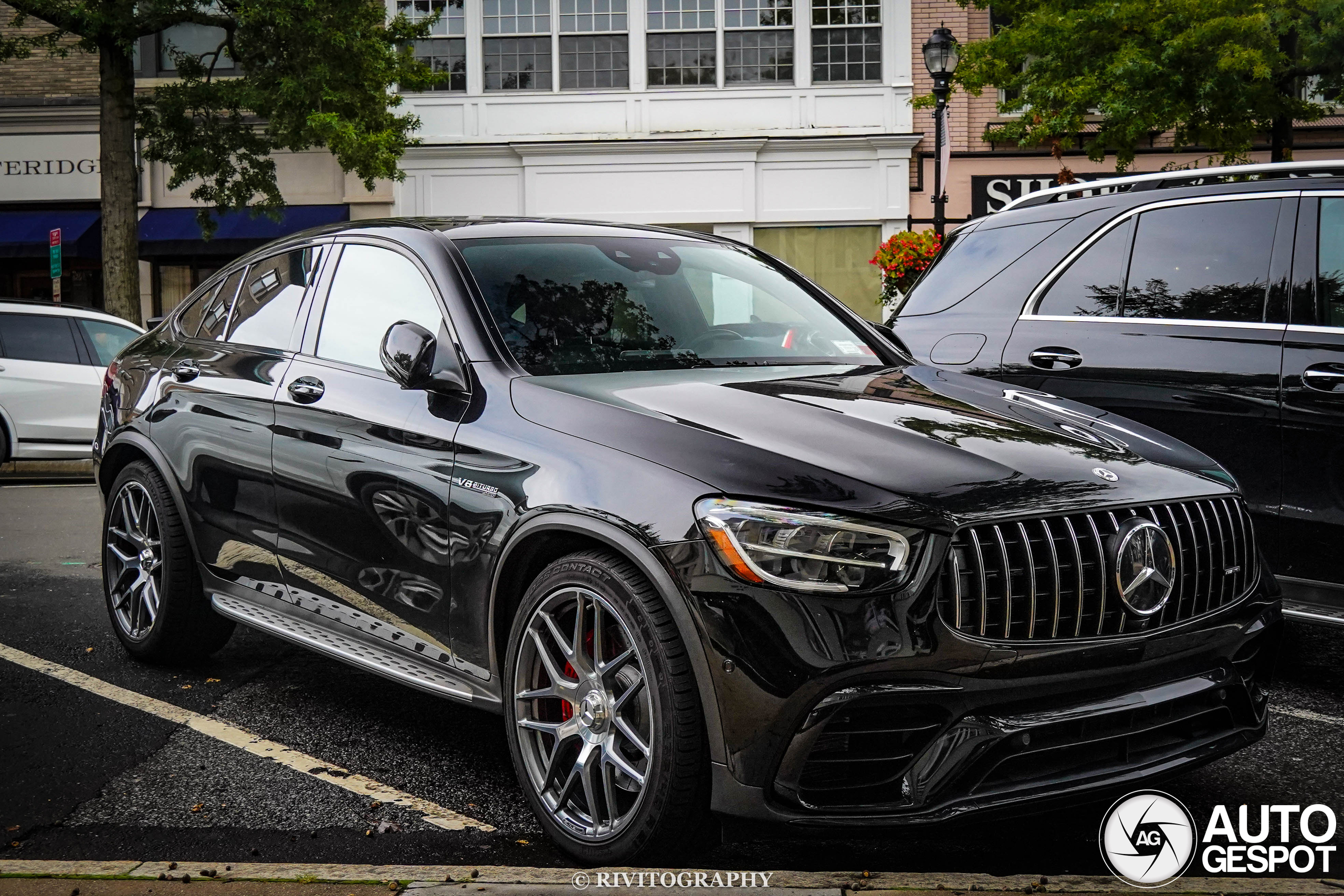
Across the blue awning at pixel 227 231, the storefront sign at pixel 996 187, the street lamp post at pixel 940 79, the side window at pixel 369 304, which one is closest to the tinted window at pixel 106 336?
the blue awning at pixel 227 231

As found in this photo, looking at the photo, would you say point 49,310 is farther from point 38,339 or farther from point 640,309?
point 640,309

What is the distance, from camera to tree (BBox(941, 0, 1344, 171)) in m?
15.7

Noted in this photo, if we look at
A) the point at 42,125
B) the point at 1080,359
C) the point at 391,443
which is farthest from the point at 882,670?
the point at 42,125

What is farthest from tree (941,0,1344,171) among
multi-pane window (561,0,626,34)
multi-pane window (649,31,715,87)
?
multi-pane window (561,0,626,34)

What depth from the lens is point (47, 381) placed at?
13.1 m

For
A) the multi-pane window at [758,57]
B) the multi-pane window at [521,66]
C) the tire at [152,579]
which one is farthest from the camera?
the multi-pane window at [521,66]

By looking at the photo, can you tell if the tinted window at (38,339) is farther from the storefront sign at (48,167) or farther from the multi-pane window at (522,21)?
the multi-pane window at (522,21)

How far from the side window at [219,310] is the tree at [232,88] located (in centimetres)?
1219

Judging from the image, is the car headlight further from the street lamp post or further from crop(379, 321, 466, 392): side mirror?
the street lamp post

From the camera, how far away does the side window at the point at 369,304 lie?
4.01 m

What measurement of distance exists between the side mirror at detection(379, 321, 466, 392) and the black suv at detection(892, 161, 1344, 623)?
96.1 inches

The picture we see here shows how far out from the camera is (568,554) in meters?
3.15

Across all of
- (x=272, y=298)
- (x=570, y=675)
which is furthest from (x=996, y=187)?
(x=570, y=675)

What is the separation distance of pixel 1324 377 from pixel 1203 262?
693mm
